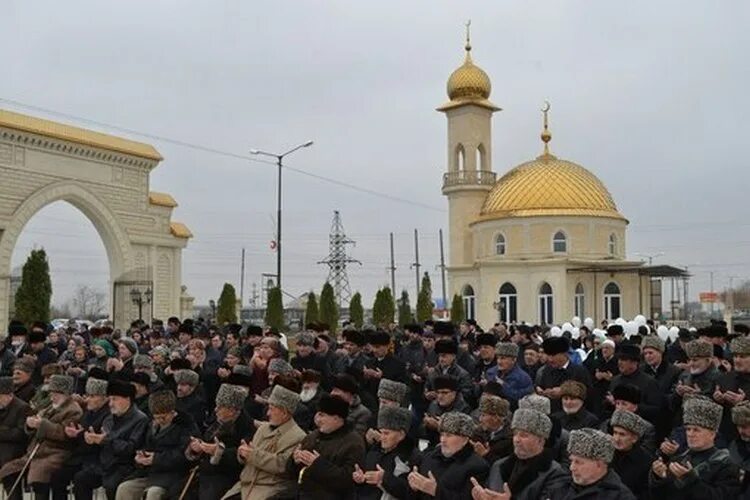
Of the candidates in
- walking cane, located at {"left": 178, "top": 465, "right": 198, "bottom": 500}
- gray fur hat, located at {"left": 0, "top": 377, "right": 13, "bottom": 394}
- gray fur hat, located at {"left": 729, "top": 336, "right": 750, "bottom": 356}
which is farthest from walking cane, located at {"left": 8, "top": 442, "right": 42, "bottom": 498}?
gray fur hat, located at {"left": 729, "top": 336, "right": 750, "bottom": 356}

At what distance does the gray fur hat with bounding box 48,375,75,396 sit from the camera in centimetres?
834

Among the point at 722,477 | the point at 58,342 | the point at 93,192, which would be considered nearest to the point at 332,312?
the point at 93,192

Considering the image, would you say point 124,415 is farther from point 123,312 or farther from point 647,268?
point 647,268

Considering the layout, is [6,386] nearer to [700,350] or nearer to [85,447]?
[85,447]

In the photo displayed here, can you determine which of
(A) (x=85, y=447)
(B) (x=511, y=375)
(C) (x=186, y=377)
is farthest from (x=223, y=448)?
(B) (x=511, y=375)

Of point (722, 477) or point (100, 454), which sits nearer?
point (722, 477)

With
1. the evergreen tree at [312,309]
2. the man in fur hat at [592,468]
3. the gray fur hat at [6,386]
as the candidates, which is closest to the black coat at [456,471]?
the man in fur hat at [592,468]

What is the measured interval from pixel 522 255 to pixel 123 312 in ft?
68.0

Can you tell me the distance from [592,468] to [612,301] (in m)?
41.9

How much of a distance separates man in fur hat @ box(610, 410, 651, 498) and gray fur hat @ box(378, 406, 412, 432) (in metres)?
1.52

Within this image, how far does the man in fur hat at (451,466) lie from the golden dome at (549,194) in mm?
39353

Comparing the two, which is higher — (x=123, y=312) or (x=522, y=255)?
(x=522, y=255)

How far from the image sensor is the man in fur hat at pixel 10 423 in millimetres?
8586

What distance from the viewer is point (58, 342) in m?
15.5
